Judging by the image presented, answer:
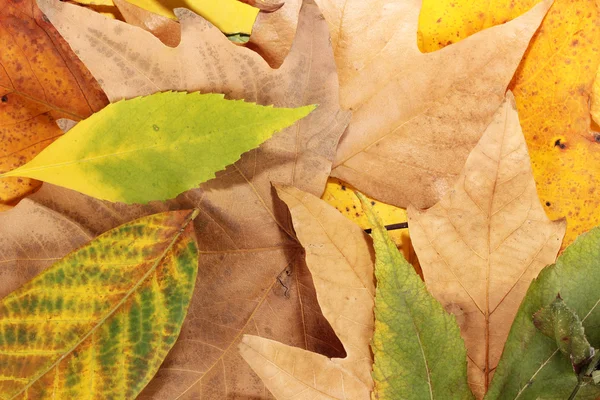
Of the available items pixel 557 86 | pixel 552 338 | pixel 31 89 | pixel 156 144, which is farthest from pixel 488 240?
pixel 31 89

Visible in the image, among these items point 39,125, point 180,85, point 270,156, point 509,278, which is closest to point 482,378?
point 509,278

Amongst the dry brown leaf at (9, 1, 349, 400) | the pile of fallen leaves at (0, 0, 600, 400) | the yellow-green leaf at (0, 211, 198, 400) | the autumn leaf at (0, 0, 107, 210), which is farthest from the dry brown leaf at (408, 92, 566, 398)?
the autumn leaf at (0, 0, 107, 210)

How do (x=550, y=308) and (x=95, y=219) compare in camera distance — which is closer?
(x=550, y=308)

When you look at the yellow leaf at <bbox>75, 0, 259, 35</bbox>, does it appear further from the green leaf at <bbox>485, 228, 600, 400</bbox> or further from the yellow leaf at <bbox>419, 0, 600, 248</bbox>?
the green leaf at <bbox>485, 228, 600, 400</bbox>

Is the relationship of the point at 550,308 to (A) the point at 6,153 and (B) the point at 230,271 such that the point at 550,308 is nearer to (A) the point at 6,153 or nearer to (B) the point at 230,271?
(B) the point at 230,271

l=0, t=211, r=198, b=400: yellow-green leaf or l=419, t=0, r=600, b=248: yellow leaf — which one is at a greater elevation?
l=419, t=0, r=600, b=248: yellow leaf
